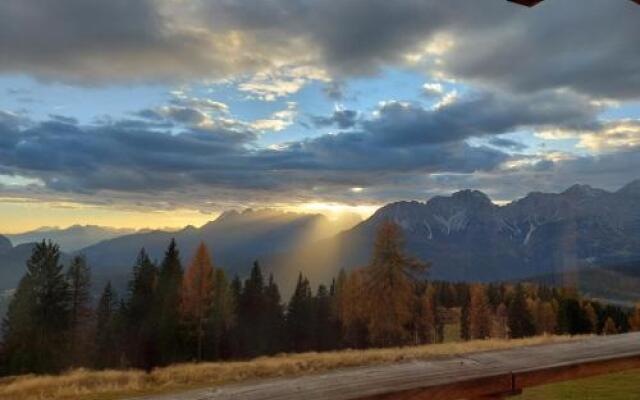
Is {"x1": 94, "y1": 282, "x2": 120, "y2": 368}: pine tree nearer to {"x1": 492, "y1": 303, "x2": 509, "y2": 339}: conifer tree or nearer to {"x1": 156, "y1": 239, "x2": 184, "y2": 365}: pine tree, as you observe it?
{"x1": 156, "y1": 239, "x2": 184, "y2": 365}: pine tree

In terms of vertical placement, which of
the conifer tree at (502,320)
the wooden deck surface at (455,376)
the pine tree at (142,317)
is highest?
the wooden deck surface at (455,376)

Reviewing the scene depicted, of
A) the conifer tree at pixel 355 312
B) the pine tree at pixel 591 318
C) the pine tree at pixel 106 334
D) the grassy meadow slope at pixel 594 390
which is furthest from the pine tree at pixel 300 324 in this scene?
the grassy meadow slope at pixel 594 390

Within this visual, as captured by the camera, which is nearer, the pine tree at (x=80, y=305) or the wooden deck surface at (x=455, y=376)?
the wooden deck surface at (x=455, y=376)

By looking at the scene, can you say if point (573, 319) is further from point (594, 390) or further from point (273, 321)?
point (594, 390)

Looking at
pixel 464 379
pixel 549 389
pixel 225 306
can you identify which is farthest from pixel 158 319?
pixel 464 379

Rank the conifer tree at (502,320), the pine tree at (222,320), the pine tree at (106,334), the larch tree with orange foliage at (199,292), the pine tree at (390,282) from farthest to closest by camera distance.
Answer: the conifer tree at (502,320) → the pine tree at (222,320) → the pine tree at (106,334) → the larch tree with orange foliage at (199,292) → the pine tree at (390,282)

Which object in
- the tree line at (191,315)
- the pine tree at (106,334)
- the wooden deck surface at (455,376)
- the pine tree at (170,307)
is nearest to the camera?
the wooden deck surface at (455,376)

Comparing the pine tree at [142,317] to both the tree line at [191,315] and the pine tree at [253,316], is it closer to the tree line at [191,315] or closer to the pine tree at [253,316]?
the tree line at [191,315]

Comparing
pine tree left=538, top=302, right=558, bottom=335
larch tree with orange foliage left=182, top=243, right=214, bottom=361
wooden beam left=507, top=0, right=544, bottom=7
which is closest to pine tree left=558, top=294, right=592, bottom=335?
pine tree left=538, top=302, right=558, bottom=335

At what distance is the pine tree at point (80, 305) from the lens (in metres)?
54.6

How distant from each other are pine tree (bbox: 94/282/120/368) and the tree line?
4.5 inches

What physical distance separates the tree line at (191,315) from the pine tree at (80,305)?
0.10 metres

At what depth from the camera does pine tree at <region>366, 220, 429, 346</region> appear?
46.4 metres

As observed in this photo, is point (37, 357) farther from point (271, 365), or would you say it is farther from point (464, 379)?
point (464, 379)
